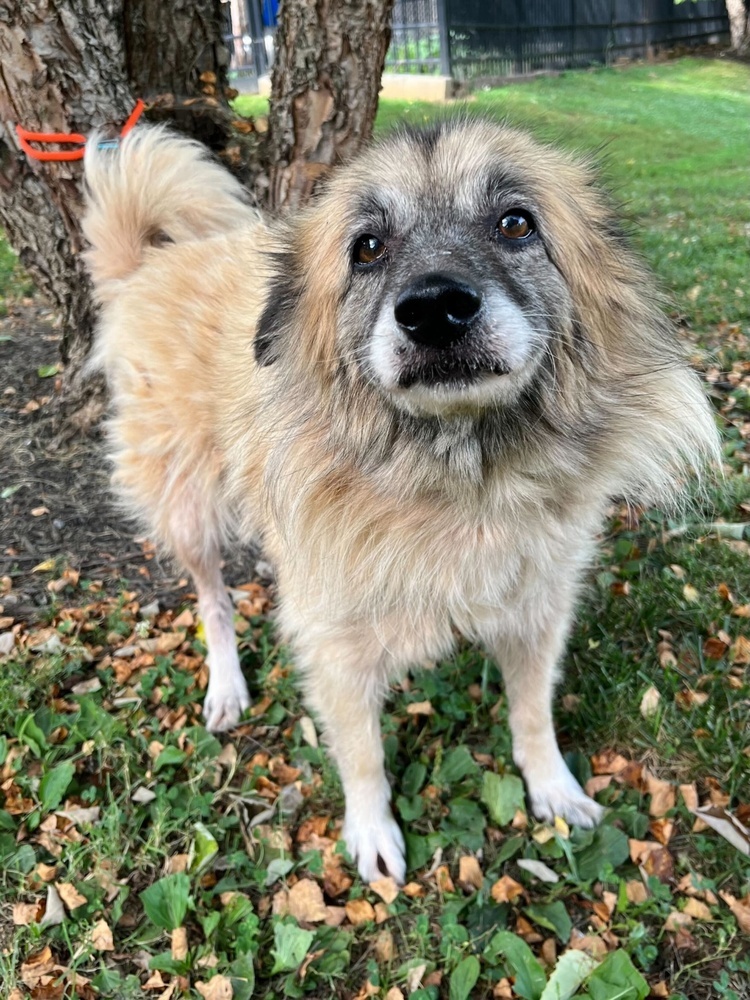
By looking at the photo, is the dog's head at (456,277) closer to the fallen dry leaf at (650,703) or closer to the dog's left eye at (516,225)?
the dog's left eye at (516,225)

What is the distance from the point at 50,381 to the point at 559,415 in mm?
3281

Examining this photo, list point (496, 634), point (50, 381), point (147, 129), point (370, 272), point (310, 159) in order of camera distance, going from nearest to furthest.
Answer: point (370, 272), point (496, 634), point (147, 129), point (310, 159), point (50, 381)

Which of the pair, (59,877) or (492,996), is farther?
(59,877)

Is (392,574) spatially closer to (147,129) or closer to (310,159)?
(147,129)

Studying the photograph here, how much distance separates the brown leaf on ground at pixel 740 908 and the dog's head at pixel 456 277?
1437 millimetres

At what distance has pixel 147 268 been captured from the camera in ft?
8.86

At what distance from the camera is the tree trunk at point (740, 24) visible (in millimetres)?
18266

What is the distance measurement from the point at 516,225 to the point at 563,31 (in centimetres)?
1757

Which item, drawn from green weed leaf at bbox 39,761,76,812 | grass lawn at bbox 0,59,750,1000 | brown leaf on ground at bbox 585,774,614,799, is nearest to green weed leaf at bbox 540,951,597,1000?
grass lawn at bbox 0,59,750,1000

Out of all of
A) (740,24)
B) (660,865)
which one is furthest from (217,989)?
(740,24)

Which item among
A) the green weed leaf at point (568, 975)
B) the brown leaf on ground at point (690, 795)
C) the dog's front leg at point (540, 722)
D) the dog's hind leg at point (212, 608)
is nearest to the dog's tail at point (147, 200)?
the dog's hind leg at point (212, 608)

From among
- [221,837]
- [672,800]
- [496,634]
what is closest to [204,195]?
[496,634]

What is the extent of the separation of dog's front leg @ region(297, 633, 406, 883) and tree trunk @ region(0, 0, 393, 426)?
2197 mm

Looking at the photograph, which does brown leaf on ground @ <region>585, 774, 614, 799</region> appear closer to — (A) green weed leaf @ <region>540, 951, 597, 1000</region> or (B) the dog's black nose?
(A) green weed leaf @ <region>540, 951, 597, 1000</region>
